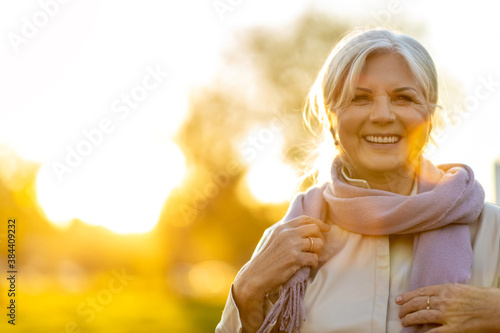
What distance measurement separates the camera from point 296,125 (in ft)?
49.4

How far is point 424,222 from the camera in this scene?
8.96 feet

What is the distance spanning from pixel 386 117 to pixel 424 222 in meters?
0.47

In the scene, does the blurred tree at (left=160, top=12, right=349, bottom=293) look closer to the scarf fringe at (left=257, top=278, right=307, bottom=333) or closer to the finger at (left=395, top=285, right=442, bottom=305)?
the scarf fringe at (left=257, top=278, right=307, bottom=333)

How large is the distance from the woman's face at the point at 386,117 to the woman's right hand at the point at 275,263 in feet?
1.32

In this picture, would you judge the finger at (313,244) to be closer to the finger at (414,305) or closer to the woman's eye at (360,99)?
the finger at (414,305)

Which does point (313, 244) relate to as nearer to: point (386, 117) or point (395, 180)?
point (395, 180)

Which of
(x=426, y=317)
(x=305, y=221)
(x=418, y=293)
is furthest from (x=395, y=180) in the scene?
(x=426, y=317)

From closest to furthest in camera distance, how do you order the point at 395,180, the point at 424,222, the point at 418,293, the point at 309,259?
the point at 418,293
the point at 424,222
the point at 309,259
the point at 395,180

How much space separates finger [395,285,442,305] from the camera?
2564 mm

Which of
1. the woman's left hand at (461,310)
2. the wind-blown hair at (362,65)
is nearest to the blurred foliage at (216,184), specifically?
the wind-blown hair at (362,65)

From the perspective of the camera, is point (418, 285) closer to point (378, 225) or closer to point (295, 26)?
point (378, 225)

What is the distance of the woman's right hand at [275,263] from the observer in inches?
111

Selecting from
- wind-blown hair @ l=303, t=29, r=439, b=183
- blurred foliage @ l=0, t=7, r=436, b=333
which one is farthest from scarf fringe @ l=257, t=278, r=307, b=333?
blurred foliage @ l=0, t=7, r=436, b=333

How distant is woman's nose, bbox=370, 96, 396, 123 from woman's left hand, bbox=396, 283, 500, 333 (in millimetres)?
735
